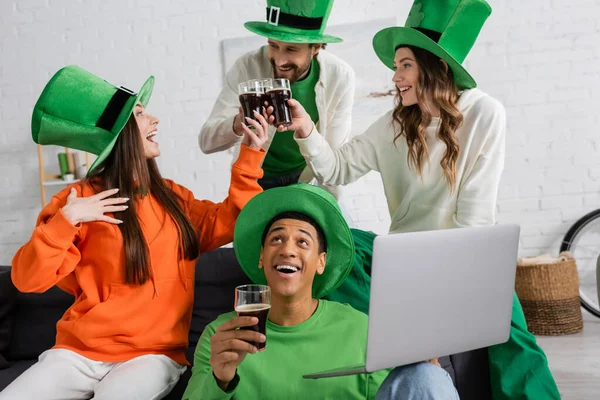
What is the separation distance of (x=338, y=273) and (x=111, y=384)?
0.72m

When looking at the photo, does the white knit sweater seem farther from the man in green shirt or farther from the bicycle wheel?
the bicycle wheel

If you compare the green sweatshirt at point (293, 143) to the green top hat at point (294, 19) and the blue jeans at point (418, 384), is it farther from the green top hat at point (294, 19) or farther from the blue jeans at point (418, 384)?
the blue jeans at point (418, 384)

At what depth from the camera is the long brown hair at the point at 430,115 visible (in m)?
2.23

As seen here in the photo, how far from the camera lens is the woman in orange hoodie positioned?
6.54 ft

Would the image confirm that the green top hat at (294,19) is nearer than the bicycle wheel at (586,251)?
Yes

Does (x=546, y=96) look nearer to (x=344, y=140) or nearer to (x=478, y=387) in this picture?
(x=344, y=140)

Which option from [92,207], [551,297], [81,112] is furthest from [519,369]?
[551,297]

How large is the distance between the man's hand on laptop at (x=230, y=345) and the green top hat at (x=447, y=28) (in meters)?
1.20

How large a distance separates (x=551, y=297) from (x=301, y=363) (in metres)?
2.82

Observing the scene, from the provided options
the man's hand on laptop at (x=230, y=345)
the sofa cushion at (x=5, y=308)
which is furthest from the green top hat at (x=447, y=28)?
the sofa cushion at (x=5, y=308)

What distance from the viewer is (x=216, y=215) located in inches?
91.7

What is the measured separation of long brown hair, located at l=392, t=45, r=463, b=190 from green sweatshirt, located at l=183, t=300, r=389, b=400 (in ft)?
2.18

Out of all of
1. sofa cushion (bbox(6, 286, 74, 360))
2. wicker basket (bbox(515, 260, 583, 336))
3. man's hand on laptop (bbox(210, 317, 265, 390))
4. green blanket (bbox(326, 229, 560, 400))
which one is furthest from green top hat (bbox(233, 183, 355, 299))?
wicker basket (bbox(515, 260, 583, 336))

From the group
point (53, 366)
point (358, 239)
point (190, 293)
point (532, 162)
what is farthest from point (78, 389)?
point (532, 162)
